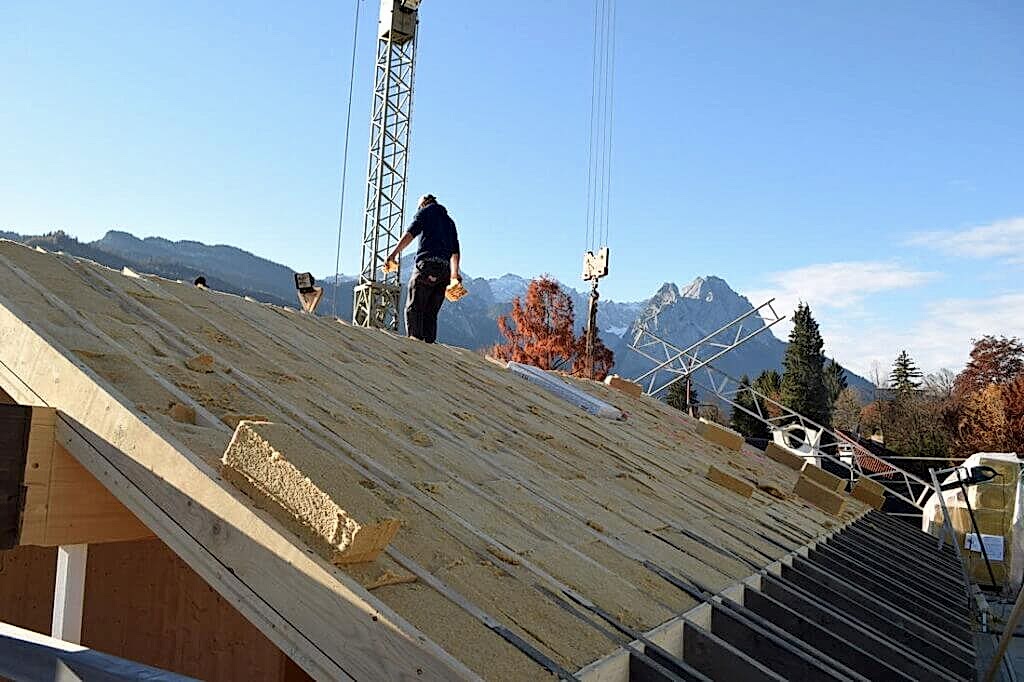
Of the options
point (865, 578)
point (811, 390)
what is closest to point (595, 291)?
point (865, 578)

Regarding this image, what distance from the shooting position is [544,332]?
36.3m

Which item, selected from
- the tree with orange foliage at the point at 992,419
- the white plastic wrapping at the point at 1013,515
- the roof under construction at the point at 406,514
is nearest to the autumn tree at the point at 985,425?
the tree with orange foliage at the point at 992,419

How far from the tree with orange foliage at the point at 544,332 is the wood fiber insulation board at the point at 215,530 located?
3236 centimetres

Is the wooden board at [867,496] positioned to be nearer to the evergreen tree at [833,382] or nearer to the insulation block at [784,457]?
the insulation block at [784,457]

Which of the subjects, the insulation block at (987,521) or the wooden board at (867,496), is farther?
the insulation block at (987,521)

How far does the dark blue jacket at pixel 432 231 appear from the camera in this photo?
28.8ft

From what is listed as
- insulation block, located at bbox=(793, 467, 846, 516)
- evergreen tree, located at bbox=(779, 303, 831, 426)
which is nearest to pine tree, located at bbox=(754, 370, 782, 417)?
evergreen tree, located at bbox=(779, 303, 831, 426)

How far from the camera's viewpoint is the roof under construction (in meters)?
2.22

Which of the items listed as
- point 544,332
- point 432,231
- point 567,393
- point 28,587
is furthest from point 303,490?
point 544,332

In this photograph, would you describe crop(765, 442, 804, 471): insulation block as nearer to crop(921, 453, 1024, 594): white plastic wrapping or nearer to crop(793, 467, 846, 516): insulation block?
crop(921, 453, 1024, 594): white plastic wrapping

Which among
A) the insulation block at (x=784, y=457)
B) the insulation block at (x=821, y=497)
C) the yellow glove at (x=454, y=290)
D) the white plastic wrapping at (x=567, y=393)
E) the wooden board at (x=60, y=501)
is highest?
the yellow glove at (x=454, y=290)

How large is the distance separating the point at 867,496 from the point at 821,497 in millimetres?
4249

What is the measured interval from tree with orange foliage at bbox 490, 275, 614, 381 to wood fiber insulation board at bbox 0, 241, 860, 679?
2907cm

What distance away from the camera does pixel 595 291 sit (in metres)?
22.9
